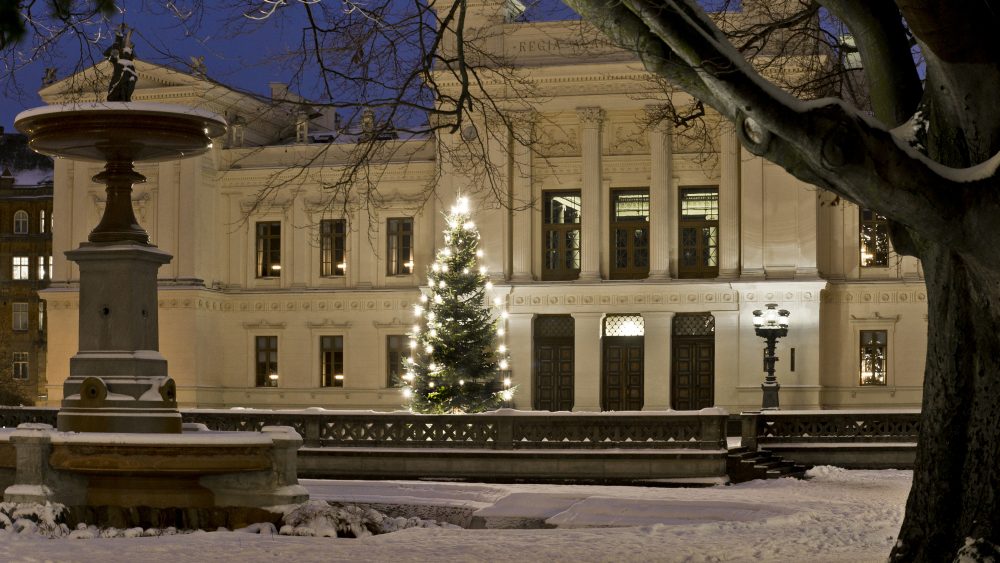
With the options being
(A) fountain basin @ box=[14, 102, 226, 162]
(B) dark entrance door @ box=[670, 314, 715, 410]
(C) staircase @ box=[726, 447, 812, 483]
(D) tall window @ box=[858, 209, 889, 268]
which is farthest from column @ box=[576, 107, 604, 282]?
(A) fountain basin @ box=[14, 102, 226, 162]

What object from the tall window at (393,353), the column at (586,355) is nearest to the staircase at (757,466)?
the column at (586,355)

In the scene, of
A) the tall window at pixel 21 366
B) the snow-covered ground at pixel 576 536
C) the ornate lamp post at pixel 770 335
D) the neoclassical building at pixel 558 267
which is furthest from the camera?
the tall window at pixel 21 366

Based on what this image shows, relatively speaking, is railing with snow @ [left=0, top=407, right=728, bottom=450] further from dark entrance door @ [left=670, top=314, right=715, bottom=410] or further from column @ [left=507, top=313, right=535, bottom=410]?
dark entrance door @ [left=670, top=314, right=715, bottom=410]

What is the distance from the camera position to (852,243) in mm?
45875

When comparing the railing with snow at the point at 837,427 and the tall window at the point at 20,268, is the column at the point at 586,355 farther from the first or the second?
the tall window at the point at 20,268

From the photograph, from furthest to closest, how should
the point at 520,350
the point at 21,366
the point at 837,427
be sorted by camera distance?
the point at 21,366 < the point at 520,350 < the point at 837,427

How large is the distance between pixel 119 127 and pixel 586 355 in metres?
29.8

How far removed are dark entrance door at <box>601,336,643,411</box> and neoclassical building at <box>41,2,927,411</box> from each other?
63 mm

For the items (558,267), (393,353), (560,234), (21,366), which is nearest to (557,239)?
(560,234)

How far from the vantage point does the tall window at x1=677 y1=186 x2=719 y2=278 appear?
46188 mm

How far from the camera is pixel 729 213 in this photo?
45.2 meters

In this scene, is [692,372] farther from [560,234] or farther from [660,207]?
[560,234]

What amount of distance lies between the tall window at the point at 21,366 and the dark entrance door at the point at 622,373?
112 feet

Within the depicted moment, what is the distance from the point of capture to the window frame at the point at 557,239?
47.2 m
